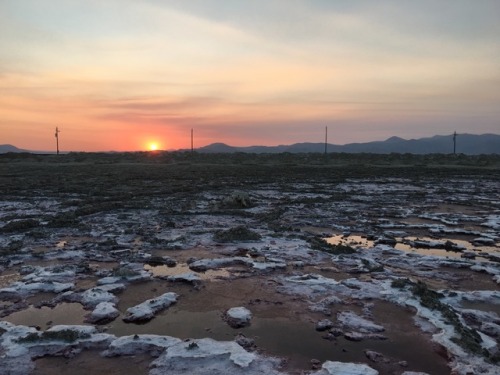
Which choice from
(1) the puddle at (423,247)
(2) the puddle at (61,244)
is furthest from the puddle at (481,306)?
(2) the puddle at (61,244)

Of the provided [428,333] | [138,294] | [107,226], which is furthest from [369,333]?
[107,226]

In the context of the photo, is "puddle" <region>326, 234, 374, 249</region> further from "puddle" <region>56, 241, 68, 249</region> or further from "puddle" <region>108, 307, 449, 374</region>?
"puddle" <region>56, 241, 68, 249</region>

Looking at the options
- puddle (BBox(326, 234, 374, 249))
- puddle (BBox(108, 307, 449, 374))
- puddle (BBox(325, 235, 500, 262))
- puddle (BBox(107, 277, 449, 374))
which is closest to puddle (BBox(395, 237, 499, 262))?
puddle (BBox(325, 235, 500, 262))

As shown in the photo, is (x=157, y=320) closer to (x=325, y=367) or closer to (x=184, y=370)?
(x=184, y=370)

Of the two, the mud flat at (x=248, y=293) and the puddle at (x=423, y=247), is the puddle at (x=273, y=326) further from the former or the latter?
the puddle at (x=423, y=247)

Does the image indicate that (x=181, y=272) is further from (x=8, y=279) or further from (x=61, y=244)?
(x=61, y=244)

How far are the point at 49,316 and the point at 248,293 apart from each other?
3015 mm

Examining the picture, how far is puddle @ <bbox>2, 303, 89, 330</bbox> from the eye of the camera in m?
5.86

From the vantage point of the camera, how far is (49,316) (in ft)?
20.0

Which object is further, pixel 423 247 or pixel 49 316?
pixel 423 247

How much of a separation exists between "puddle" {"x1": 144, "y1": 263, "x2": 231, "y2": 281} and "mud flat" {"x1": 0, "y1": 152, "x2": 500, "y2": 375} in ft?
0.08

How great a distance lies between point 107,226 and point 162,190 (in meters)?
9.39

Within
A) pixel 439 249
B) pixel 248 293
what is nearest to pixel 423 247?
pixel 439 249

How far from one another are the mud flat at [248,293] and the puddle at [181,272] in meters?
0.02
